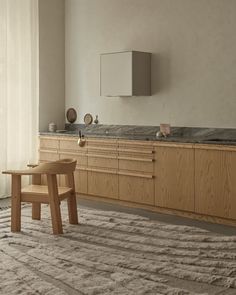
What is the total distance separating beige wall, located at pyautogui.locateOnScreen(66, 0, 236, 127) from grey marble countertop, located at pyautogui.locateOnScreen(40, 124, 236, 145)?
74 mm

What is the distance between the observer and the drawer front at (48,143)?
5988 millimetres

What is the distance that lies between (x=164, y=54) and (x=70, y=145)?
155 cm

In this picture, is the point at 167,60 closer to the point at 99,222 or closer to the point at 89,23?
the point at 89,23

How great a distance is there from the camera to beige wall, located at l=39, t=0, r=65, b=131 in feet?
20.7

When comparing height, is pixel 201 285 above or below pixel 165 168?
below

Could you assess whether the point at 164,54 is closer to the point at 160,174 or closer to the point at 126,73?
the point at 126,73

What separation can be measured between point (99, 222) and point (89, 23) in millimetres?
2890

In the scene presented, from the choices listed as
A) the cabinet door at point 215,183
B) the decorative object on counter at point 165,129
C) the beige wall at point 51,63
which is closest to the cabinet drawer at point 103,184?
the decorative object on counter at point 165,129

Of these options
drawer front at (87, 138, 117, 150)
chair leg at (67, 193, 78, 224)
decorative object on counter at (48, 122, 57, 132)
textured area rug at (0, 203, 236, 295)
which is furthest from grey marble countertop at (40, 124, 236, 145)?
chair leg at (67, 193, 78, 224)

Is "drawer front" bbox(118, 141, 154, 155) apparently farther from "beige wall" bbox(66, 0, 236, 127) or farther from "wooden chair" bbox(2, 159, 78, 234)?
"wooden chair" bbox(2, 159, 78, 234)

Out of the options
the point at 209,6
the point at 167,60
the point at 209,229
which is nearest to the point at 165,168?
the point at 209,229

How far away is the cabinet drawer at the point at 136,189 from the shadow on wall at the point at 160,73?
1.07 metres

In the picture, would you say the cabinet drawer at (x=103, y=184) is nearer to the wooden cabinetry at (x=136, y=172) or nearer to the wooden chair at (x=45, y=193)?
the wooden cabinetry at (x=136, y=172)

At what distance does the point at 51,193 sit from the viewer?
4086 mm
